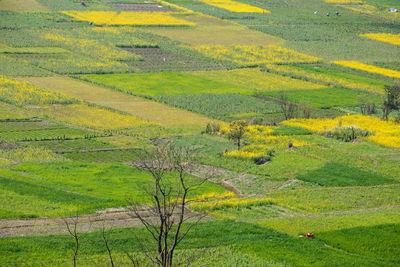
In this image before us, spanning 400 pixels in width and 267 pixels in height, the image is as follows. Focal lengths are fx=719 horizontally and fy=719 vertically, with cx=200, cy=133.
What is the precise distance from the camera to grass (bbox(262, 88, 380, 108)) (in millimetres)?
87000

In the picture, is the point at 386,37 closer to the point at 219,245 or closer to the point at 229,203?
the point at 229,203

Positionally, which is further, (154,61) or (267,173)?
(154,61)

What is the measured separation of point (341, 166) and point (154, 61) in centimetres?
5097

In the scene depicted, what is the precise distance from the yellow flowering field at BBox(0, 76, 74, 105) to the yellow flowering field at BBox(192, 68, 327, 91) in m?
23.7

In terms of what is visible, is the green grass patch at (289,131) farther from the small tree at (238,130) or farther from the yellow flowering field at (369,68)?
the yellow flowering field at (369,68)

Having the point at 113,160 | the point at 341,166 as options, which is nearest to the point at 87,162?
the point at 113,160

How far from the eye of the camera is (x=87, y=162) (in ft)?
200

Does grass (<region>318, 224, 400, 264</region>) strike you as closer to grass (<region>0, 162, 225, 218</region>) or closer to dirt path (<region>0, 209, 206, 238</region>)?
dirt path (<region>0, 209, 206, 238</region>)

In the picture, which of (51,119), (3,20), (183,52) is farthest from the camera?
(3,20)

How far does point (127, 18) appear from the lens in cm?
14000

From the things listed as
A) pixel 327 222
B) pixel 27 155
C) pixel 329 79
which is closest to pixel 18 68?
pixel 27 155

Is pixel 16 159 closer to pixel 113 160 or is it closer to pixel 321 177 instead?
pixel 113 160

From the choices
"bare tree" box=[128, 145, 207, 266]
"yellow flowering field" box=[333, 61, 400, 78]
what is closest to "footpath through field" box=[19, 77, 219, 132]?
"bare tree" box=[128, 145, 207, 266]

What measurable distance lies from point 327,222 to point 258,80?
54.6 m
